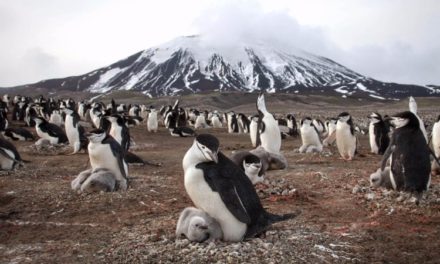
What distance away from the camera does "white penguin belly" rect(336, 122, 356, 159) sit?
1392 centimetres

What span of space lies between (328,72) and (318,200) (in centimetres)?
14808

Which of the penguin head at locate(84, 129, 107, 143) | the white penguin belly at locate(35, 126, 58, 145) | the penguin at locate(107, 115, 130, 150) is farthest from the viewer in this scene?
the white penguin belly at locate(35, 126, 58, 145)

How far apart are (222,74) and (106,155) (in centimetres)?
13626

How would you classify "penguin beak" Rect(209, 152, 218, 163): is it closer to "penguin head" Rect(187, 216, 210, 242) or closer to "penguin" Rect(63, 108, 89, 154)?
"penguin head" Rect(187, 216, 210, 242)

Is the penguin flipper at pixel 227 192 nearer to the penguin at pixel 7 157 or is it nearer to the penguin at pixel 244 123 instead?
the penguin at pixel 7 157

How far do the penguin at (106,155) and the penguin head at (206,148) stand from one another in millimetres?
3810

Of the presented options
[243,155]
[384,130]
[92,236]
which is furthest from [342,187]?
[384,130]

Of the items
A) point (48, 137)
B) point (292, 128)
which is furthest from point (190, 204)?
point (292, 128)

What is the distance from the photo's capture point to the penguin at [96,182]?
840 centimetres

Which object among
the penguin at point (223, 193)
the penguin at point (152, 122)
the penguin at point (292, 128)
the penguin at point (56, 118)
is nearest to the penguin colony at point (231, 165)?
the penguin at point (223, 193)

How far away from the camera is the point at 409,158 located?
7.68 m

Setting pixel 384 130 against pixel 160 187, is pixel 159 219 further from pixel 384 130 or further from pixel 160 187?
pixel 384 130

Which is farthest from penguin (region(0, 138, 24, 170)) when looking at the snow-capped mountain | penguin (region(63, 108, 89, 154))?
the snow-capped mountain

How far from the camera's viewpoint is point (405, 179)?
25.2 feet
